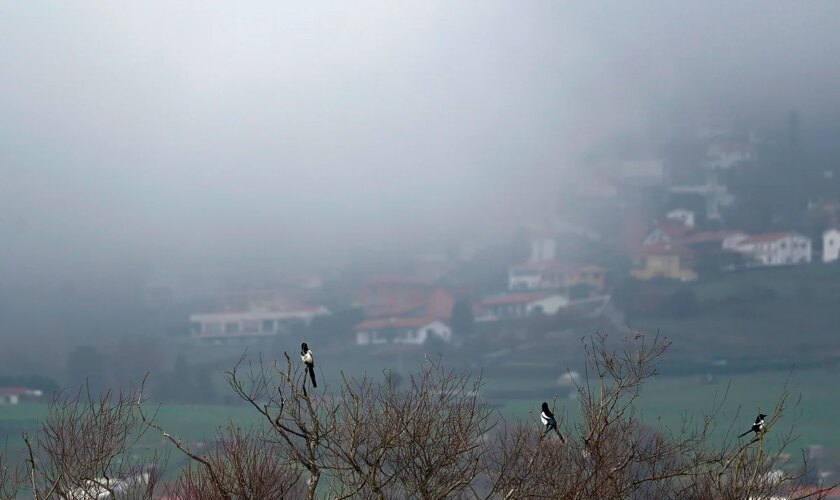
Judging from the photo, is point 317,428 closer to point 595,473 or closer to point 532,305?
point 595,473

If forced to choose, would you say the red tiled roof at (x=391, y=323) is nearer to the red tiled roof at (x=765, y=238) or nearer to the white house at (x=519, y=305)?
the white house at (x=519, y=305)

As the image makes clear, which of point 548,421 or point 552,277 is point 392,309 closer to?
point 552,277

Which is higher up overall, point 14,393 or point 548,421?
point 548,421

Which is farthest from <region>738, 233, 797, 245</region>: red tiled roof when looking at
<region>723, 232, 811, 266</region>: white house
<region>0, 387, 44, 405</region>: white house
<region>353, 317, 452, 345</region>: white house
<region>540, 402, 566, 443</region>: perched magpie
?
<region>540, 402, 566, 443</region>: perched magpie

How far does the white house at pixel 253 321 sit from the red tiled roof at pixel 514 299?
45.8 ft

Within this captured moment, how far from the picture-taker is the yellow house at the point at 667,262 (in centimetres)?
9375

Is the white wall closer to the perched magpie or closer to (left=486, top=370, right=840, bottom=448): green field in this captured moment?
(left=486, top=370, right=840, bottom=448): green field

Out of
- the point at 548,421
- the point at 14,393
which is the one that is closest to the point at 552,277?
the point at 14,393

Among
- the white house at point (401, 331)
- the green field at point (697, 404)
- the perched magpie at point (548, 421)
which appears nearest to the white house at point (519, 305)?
the white house at point (401, 331)

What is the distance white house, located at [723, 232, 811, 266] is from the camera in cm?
9425

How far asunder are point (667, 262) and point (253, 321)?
3612cm

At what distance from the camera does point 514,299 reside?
94.1 meters

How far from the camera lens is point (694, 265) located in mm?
95500

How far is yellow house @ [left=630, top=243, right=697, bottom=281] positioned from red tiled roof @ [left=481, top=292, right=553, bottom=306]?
30.2 feet
